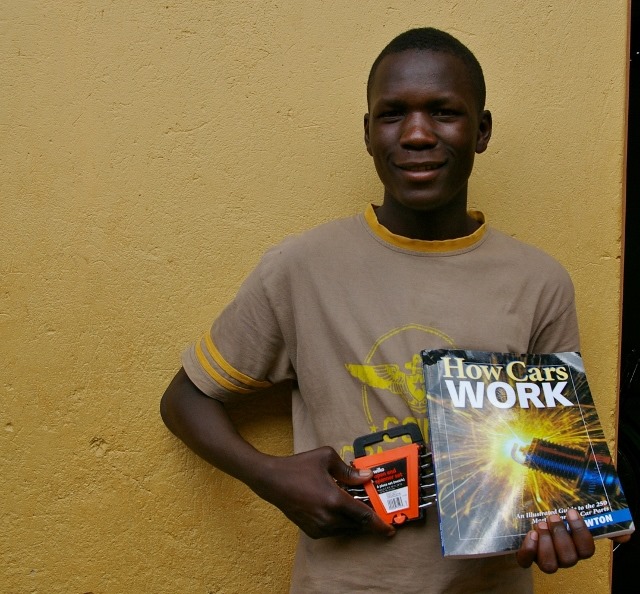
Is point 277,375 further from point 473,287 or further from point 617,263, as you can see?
point 617,263

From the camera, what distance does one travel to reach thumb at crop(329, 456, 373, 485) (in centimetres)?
122

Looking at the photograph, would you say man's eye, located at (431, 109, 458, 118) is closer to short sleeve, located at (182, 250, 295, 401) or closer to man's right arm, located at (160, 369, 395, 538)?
short sleeve, located at (182, 250, 295, 401)

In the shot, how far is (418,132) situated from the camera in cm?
130

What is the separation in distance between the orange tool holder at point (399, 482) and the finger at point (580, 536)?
227mm

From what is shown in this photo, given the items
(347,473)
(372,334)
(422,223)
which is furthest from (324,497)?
(422,223)

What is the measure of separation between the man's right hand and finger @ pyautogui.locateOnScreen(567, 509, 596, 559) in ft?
0.96

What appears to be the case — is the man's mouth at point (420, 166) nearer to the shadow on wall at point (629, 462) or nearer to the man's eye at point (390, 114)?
the man's eye at point (390, 114)

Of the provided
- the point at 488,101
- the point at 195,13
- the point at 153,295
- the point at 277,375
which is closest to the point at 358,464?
the point at 277,375

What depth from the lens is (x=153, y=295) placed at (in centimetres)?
160

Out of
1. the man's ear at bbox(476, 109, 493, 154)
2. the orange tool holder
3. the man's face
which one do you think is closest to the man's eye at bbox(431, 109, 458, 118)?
the man's face

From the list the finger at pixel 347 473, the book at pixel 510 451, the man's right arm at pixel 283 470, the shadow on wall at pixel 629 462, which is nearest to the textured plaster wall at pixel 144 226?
the man's right arm at pixel 283 470

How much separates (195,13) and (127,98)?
243 mm

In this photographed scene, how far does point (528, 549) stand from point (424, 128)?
731mm

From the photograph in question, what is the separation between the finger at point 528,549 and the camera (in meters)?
1.10
